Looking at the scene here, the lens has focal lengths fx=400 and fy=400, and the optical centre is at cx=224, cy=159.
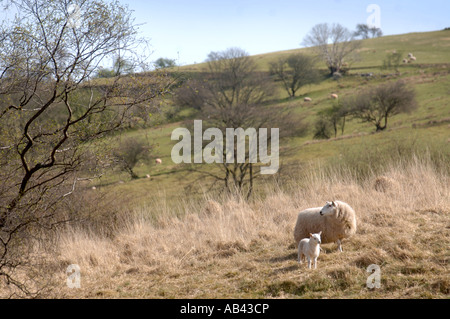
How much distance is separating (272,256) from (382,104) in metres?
40.6

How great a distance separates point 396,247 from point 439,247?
69 centimetres

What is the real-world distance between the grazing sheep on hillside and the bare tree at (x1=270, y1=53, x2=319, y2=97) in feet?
201

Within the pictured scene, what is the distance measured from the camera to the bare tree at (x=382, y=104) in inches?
1699

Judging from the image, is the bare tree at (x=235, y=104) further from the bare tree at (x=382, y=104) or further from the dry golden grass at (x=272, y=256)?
the bare tree at (x=382, y=104)

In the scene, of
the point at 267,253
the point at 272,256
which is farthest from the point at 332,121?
the point at 272,256

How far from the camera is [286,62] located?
251ft

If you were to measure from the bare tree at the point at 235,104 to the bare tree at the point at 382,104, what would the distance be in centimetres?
996

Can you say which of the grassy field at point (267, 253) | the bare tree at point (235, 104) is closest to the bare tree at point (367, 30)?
the bare tree at point (235, 104)

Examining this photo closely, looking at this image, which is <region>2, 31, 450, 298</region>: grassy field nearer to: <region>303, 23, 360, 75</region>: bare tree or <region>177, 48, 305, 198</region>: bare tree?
<region>177, 48, 305, 198</region>: bare tree

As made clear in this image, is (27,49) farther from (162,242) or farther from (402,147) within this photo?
(402,147)

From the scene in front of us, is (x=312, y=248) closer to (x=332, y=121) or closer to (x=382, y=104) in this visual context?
(x=382, y=104)

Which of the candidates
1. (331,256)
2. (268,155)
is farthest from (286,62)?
(331,256)

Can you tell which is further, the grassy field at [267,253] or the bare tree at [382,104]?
the bare tree at [382,104]

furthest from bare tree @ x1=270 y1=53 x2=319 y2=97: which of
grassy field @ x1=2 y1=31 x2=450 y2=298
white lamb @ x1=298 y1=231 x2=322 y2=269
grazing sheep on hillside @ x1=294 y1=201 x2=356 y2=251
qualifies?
white lamb @ x1=298 y1=231 x2=322 y2=269
